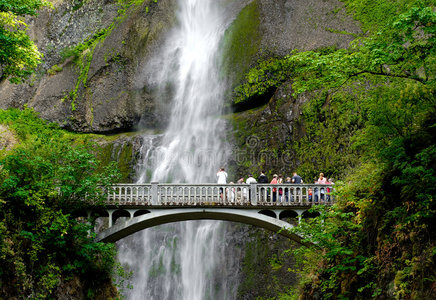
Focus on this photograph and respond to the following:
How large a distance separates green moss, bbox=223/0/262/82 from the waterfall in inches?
39.2

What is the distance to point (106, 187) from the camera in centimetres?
2084

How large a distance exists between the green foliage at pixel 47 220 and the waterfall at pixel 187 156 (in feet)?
23.8

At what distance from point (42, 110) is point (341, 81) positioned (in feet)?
105

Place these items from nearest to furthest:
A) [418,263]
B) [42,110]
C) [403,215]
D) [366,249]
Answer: [418,263] < [403,215] < [366,249] < [42,110]

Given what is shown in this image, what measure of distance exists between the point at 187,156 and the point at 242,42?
31.5ft

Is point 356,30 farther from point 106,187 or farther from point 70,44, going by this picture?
point 70,44

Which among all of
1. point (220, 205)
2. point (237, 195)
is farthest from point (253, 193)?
point (220, 205)

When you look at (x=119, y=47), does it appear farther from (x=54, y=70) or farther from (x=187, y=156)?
(x=187, y=156)

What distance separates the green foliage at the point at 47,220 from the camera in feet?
56.6

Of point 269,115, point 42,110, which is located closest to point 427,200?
point 269,115

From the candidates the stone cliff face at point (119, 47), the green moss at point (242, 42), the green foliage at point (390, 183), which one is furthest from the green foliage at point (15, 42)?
the stone cliff face at point (119, 47)

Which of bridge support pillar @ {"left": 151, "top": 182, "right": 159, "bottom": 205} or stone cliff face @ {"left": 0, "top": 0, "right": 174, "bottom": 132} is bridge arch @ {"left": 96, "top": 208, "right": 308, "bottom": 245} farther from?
stone cliff face @ {"left": 0, "top": 0, "right": 174, "bottom": 132}

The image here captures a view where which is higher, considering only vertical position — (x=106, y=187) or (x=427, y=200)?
(x=106, y=187)

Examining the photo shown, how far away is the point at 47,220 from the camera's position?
1855cm
